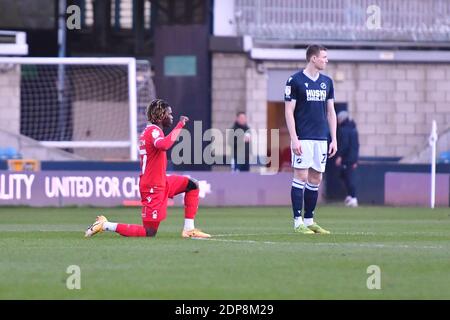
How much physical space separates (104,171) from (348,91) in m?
8.96

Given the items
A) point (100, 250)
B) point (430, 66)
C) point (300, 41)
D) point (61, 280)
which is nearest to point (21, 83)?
point (300, 41)

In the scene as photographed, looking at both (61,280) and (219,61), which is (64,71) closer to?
(219,61)

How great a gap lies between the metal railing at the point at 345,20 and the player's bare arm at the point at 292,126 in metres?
18.6

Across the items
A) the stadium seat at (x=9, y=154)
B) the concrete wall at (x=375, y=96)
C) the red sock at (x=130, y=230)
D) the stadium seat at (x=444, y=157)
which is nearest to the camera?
the red sock at (x=130, y=230)

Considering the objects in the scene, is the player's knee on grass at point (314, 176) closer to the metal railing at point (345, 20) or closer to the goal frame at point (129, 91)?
the goal frame at point (129, 91)

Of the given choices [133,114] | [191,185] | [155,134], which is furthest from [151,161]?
[133,114]

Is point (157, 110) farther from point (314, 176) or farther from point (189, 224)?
point (314, 176)

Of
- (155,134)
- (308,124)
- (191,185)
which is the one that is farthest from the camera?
(308,124)

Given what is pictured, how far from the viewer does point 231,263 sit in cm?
1157

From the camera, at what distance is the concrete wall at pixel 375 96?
3400cm

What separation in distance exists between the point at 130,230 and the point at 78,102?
20362 mm

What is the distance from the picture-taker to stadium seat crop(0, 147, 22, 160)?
30.4m

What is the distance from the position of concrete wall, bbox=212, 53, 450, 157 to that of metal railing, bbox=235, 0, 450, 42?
2.57 feet

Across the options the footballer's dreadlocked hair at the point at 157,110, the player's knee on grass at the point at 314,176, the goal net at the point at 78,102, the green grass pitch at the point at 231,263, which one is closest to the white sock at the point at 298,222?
the green grass pitch at the point at 231,263
